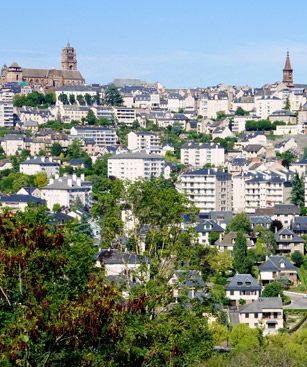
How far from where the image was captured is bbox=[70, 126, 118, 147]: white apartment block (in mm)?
59875

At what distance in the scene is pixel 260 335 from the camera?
21.2m

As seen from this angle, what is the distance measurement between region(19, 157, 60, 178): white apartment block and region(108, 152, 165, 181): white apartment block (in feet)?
9.74

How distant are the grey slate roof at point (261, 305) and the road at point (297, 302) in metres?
1.01

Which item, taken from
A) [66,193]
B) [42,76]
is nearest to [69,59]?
[42,76]

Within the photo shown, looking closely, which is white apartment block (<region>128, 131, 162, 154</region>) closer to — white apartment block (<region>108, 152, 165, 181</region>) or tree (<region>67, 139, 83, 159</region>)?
tree (<region>67, 139, 83, 159</region>)

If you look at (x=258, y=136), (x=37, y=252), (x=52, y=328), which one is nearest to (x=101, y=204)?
(x=37, y=252)

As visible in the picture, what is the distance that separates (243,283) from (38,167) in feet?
78.9

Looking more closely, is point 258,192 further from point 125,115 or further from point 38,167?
point 125,115

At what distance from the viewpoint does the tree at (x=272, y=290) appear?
1101 inches

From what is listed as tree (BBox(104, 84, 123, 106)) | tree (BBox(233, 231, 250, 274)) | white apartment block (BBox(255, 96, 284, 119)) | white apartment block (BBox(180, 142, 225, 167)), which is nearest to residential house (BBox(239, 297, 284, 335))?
tree (BBox(233, 231, 250, 274))

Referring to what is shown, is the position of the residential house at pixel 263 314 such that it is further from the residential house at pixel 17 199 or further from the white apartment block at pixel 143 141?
the white apartment block at pixel 143 141

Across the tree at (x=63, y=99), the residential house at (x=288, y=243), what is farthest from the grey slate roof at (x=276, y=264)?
the tree at (x=63, y=99)

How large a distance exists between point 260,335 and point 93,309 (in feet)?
43.0

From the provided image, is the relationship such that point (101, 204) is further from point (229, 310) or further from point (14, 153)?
point (14, 153)
